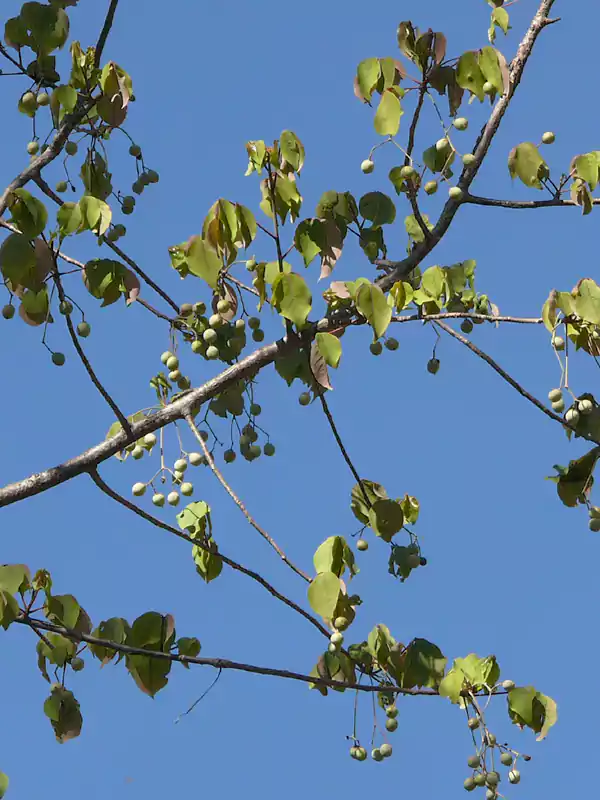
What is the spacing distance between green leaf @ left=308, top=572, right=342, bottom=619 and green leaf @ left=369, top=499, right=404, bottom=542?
351 mm

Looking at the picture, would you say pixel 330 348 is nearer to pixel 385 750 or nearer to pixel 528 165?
pixel 528 165

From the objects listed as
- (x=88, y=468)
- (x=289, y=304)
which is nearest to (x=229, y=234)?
(x=289, y=304)

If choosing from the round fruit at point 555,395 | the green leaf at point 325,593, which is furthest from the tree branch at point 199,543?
the round fruit at point 555,395

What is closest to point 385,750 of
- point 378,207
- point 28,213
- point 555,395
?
point 555,395

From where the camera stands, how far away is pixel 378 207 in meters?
3.62

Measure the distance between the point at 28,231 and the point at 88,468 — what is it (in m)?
0.67

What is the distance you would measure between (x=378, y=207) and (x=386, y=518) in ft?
3.10

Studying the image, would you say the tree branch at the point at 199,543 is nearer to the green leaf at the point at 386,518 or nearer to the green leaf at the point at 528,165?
the green leaf at the point at 386,518

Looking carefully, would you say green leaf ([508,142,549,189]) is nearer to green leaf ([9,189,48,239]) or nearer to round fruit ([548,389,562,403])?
round fruit ([548,389,562,403])

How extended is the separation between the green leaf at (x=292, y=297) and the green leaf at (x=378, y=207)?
2.03 feet

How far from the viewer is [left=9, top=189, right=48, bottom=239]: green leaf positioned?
3.03 m

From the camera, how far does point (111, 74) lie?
3857 millimetres

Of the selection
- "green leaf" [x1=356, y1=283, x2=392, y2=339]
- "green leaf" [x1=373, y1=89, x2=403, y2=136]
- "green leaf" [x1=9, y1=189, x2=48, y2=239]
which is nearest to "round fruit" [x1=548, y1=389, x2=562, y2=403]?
"green leaf" [x1=356, y1=283, x2=392, y2=339]

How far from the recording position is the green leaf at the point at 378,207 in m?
3.61
